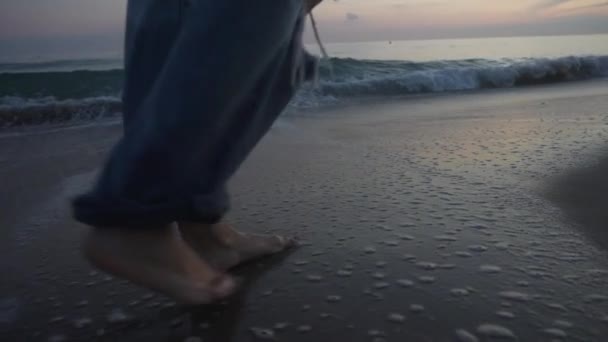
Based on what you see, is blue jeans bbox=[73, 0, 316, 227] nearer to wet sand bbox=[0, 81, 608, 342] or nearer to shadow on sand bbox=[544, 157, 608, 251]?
wet sand bbox=[0, 81, 608, 342]

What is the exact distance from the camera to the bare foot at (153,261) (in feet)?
3.02

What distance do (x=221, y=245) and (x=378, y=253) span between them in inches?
14.9

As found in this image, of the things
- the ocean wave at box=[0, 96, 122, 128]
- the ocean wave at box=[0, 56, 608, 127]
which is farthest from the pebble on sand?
the ocean wave at box=[0, 96, 122, 128]

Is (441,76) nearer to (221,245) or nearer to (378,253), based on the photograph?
(378,253)

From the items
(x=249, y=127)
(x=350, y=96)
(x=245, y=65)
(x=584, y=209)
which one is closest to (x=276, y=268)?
(x=249, y=127)

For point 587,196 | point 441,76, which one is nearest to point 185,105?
point 587,196

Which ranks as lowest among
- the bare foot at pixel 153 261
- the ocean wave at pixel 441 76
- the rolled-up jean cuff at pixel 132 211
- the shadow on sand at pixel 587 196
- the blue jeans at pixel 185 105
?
the ocean wave at pixel 441 76

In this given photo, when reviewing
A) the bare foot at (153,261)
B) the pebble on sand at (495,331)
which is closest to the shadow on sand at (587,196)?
the pebble on sand at (495,331)

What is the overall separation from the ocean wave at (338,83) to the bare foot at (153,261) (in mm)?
4015

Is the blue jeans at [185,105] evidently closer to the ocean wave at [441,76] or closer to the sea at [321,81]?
the sea at [321,81]

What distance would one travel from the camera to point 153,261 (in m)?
0.95

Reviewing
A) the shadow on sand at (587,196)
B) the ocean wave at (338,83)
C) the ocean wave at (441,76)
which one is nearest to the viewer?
the shadow on sand at (587,196)

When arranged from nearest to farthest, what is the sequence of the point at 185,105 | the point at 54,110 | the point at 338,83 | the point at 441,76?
the point at 185,105 < the point at 54,110 < the point at 338,83 < the point at 441,76

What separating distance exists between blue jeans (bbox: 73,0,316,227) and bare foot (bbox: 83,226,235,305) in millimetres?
35
